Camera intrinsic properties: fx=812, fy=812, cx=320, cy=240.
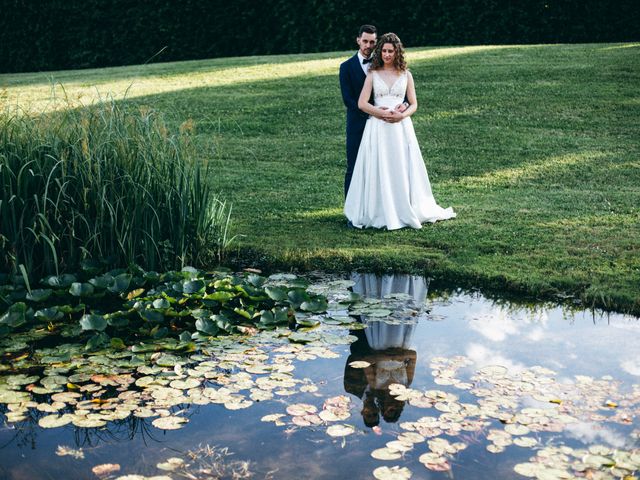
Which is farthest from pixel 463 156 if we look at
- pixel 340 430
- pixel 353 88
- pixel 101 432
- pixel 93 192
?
pixel 101 432

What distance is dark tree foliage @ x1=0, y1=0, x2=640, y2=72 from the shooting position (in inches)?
672

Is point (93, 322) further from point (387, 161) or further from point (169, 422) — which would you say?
point (387, 161)

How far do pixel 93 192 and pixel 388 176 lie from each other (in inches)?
110

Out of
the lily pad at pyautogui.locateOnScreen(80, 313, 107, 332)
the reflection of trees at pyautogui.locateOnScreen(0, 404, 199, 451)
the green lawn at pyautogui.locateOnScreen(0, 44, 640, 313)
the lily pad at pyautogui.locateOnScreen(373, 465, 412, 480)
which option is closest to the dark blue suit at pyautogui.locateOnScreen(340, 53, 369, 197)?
the green lawn at pyautogui.locateOnScreen(0, 44, 640, 313)

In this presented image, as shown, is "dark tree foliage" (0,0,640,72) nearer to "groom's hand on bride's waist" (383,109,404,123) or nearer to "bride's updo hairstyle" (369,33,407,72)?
"bride's updo hairstyle" (369,33,407,72)

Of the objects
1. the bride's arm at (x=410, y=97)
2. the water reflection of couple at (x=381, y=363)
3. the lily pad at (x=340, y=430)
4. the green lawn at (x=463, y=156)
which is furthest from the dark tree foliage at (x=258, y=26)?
the lily pad at (x=340, y=430)

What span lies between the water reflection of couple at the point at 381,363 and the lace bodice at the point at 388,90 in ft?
7.87

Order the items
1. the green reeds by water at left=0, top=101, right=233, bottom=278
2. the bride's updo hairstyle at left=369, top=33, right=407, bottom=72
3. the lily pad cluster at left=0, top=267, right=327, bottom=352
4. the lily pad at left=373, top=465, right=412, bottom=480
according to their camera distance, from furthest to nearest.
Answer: the bride's updo hairstyle at left=369, top=33, right=407, bottom=72
the green reeds by water at left=0, top=101, right=233, bottom=278
the lily pad cluster at left=0, top=267, right=327, bottom=352
the lily pad at left=373, top=465, right=412, bottom=480

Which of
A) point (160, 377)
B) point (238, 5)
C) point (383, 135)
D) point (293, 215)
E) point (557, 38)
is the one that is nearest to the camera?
point (160, 377)

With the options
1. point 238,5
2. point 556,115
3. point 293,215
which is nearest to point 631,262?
point 293,215

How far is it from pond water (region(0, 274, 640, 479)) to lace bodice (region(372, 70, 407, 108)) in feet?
9.37

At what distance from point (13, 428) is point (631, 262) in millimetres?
4505

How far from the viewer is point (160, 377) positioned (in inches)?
170

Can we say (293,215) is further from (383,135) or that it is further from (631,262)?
(631,262)
